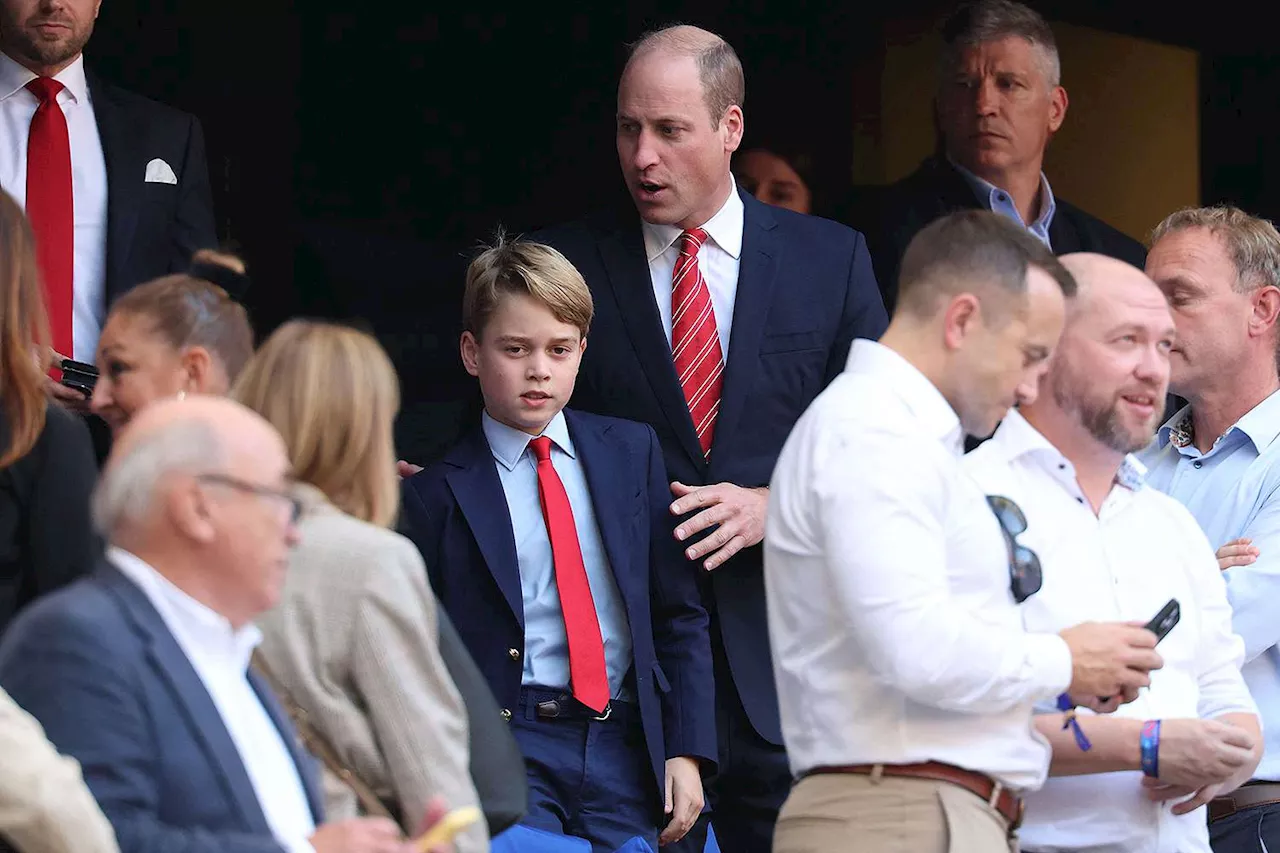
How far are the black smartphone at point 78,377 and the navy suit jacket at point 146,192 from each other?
0.33 meters

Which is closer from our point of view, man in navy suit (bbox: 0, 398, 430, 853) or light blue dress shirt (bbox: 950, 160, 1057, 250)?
man in navy suit (bbox: 0, 398, 430, 853)

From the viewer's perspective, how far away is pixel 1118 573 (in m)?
3.24

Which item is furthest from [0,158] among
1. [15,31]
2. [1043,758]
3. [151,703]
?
[1043,758]

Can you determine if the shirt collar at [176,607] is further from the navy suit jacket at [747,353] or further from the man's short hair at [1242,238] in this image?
the man's short hair at [1242,238]

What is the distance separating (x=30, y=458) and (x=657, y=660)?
1.29m

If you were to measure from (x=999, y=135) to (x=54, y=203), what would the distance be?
7.63 ft

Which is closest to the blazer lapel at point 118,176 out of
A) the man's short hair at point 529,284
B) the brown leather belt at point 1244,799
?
the man's short hair at point 529,284

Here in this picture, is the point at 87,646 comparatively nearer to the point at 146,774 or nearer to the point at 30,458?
the point at 146,774

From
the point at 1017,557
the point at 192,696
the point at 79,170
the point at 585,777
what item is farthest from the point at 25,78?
the point at 1017,557

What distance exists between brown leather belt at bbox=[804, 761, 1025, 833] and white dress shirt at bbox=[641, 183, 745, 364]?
1501 mm

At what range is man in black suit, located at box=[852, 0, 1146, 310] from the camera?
497cm

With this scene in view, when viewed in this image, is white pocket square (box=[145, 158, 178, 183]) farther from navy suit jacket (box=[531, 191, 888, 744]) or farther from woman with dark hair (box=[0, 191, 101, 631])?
woman with dark hair (box=[0, 191, 101, 631])

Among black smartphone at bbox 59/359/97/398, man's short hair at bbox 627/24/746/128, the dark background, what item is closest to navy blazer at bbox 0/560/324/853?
black smartphone at bbox 59/359/97/398

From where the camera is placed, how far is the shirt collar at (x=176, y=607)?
90.7 inches
